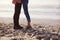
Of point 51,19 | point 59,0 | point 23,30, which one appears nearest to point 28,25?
point 23,30

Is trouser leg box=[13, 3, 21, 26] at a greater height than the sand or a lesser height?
greater

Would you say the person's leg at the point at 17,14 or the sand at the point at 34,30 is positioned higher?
the person's leg at the point at 17,14

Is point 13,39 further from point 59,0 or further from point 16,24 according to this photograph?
point 59,0

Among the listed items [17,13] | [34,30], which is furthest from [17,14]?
[34,30]

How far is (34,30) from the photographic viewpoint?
4.63ft

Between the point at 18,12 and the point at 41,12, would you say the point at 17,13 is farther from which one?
the point at 41,12

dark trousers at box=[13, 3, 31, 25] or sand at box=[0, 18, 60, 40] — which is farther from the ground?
dark trousers at box=[13, 3, 31, 25]

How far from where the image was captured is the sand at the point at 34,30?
1.38 meters

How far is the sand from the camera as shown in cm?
138

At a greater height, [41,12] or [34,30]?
[41,12]

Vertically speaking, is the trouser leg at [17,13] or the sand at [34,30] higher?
the trouser leg at [17,13]

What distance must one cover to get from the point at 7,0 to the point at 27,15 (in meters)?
0.18

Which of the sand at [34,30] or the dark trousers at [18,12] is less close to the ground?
the dark trousers at [18,12]

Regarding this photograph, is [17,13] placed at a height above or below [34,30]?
above
